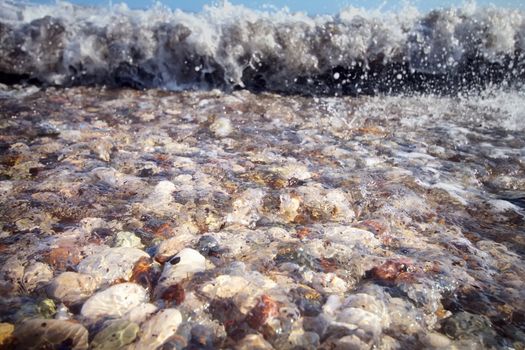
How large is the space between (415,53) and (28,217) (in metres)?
5.38

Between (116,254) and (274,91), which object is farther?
(274,91)

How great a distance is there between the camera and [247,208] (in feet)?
6.07

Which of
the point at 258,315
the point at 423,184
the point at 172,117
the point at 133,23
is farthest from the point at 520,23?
the point at 258,315

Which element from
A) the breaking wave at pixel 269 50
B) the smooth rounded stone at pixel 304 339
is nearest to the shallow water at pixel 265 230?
the smooth rounded stone at pixel 304 339

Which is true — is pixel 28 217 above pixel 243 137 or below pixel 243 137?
below

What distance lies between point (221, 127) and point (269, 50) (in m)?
2.50

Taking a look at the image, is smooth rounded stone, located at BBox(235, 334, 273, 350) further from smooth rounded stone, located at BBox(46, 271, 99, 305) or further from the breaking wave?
the breaking wave

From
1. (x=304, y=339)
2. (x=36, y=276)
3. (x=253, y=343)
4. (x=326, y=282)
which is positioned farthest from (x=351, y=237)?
(x=36, y=276)

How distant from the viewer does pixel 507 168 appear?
254 cm

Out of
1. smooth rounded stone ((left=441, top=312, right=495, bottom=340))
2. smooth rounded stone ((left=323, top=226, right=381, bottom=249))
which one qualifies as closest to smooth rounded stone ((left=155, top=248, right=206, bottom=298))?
smooth rounded stone ((left=323, top=226, right=381, bottom=249))

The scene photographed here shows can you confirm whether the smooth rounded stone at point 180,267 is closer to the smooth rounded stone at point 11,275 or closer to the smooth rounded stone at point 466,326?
the smooth rounded stone at point 11,275

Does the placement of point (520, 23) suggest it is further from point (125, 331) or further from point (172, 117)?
point (125, 331)

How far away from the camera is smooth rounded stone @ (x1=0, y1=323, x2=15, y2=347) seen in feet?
3.26

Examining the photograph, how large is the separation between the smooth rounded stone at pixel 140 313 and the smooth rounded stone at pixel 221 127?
1957mm
